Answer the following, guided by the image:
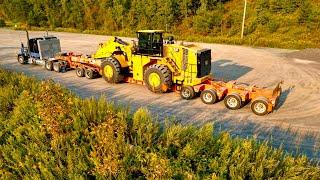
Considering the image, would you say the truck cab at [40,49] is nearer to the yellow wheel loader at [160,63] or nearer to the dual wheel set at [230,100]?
the yellow wheel loader at [160,63]

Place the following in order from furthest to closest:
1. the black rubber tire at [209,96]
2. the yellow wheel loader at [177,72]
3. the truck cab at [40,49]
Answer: the truck cab at [40,49], the black rubber tire at [209,96], the yellow wheel loader at [177,72]

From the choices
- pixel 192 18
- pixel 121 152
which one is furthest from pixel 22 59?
pixel 192 18

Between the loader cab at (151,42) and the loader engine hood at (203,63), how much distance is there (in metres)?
2.01

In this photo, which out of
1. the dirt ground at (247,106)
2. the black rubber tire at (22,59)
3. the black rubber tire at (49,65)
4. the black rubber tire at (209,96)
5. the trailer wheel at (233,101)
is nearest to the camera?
the dirt ground at (247,106)

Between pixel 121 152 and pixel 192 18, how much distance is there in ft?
124

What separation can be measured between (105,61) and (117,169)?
1117cm

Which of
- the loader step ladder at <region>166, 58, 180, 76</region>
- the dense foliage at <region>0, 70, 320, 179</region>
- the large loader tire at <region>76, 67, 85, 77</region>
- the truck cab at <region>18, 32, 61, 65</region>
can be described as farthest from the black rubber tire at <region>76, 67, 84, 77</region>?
the dense foliage at <region>0, 70, 320, 179</region>

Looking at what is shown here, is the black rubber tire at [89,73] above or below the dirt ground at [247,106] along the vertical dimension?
above

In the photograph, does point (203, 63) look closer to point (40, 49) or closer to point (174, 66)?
point (174, 66)

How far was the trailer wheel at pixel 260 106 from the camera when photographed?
Answer: 12384 millimetres

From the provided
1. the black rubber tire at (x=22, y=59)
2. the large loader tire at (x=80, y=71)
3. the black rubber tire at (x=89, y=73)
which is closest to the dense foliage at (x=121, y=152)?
the black rubber tire at (x=89, y=73)

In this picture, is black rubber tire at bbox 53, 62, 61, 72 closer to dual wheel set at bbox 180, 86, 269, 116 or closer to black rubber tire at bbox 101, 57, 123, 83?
black rubber tire at bbox 101, 57, 123, 83

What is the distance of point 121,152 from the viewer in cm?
702

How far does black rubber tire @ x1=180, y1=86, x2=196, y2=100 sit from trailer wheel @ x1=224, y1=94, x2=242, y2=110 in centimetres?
168
